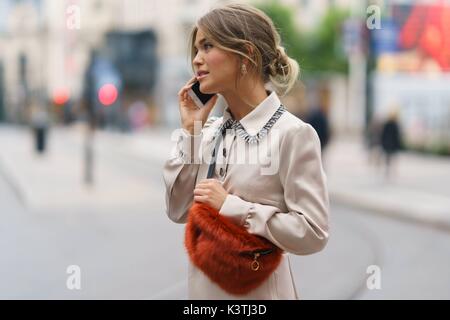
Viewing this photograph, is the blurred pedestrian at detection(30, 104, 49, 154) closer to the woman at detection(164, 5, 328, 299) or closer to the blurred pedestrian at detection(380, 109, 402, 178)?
the blurred pedestrian at detection(380, 109, 402, 178)

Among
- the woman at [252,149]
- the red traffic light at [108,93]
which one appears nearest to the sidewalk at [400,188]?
the red traffic light at [108,93]

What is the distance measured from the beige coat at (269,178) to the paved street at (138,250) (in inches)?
143

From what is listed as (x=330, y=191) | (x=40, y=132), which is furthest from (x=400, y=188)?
(x=40, y=132)

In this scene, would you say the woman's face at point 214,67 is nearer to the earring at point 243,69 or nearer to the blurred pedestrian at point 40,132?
the earring at point 243,69

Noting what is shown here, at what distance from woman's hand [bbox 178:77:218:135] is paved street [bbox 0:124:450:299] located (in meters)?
3.64

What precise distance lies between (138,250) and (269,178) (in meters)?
6.26

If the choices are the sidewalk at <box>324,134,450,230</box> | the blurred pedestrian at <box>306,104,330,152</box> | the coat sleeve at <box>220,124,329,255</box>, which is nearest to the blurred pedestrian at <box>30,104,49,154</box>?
the sidewalk at <box>324,134,450,230</box>

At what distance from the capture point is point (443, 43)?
26.5 meters

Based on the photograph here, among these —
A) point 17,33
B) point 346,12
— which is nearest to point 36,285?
point 346,12

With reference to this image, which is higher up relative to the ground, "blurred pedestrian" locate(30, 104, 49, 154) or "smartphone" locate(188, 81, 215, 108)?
"smartphone" locate(188, 81, 215, 108)

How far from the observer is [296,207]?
2.23 m

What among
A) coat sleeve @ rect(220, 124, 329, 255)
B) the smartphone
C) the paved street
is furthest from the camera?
the paved street

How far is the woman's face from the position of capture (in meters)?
2.33

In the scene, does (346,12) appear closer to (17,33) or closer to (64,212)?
(17,33)
